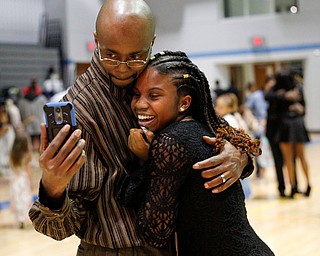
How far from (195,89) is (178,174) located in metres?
0.31

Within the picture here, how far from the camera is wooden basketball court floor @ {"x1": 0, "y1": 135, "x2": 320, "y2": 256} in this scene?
5949mm

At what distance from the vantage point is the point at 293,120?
8.28 meters

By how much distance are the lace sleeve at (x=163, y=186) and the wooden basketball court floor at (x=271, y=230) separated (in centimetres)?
413

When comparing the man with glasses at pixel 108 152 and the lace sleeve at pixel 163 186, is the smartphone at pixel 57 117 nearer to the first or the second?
the man with glasses at pixel 108 152

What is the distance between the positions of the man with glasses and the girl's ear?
0.17 metres

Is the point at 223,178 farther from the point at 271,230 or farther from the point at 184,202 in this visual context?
the point at 271,230

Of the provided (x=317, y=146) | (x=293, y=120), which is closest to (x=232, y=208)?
(x=293, y=120)

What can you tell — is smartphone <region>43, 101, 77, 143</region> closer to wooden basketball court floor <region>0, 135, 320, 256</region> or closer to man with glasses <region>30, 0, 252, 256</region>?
man with glasses <region>30, 0, 252, 256</region>

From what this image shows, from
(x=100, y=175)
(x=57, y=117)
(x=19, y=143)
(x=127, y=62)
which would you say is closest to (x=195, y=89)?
(x=127, y=62)

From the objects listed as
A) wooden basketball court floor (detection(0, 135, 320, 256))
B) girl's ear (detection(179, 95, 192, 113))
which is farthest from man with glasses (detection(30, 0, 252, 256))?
wooden basketball court floor (detection(0, 135, 320, 256))

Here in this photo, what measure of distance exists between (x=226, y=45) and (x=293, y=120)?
483 inches

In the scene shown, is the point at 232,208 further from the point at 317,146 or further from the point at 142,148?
the point at 317,146

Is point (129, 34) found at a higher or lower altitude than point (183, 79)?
higher

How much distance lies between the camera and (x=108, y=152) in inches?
70.1
